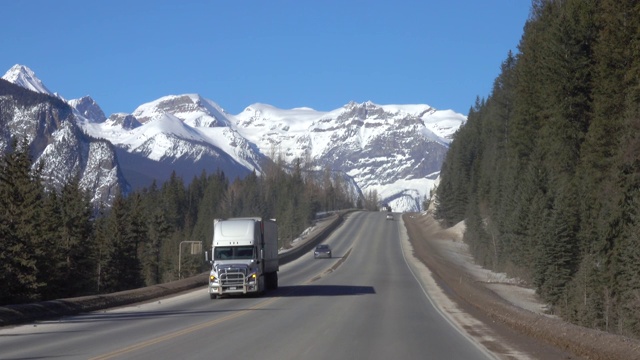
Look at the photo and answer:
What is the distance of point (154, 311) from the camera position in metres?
31.0

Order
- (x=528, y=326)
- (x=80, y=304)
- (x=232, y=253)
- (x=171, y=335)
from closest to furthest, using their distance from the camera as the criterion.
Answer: (x=171, y=335)
(x=528, y=326)
(x=80, y=304)
(x=232, y=253)

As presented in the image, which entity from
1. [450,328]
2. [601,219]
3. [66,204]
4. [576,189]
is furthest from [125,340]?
[66,204]

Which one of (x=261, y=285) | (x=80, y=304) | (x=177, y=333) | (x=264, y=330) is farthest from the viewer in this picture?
(x=261, y=285)

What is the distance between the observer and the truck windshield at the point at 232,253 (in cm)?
3719

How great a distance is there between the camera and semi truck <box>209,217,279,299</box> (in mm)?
36438

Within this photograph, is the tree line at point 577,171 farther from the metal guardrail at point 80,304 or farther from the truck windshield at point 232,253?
the metal guardrail at point 80,304

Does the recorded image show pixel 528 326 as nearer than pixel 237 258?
Yes

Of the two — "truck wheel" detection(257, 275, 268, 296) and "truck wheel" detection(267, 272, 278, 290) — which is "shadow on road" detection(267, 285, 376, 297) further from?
"truck wheel" detection(257, 275, 268, 296)

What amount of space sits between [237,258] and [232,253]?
0.33 m

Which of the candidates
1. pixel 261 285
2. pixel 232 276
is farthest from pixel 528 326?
pixel 261 285

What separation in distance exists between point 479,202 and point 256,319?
244ft

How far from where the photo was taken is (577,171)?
2152 inches

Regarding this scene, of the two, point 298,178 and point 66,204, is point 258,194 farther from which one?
point 66,204

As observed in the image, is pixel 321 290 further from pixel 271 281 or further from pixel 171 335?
pixel 171 335
